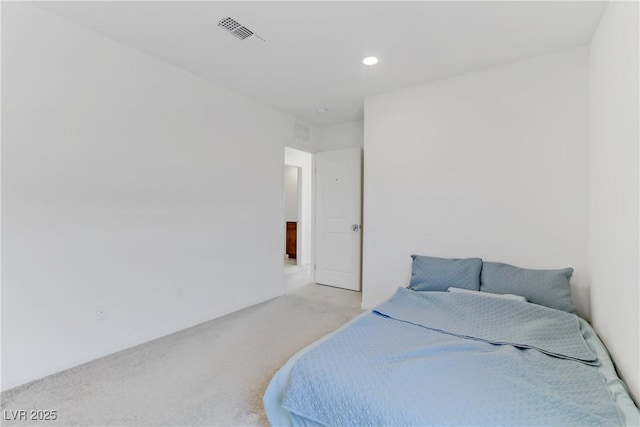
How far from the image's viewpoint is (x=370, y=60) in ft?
8.67

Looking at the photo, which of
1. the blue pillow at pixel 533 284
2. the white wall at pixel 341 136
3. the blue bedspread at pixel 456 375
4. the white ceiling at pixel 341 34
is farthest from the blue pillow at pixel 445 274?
the white wall at pixel 341 136

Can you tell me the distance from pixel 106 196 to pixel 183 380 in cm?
153

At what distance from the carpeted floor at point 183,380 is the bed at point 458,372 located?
0.51m

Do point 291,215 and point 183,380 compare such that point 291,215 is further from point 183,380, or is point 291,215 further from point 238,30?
point 183,380

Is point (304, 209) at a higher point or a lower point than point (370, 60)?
lower

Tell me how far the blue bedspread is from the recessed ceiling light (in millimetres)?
2174

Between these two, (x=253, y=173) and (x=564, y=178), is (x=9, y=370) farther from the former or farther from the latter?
(x=564, y=178)

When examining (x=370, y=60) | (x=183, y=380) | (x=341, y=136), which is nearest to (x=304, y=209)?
(x=341, y=136)

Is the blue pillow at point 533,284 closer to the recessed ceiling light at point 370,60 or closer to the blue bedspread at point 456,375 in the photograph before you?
the blue bedspread at point 456,375

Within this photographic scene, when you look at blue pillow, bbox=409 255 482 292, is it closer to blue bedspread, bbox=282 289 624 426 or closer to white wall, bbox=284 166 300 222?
blue bedspread, bbox=282 289 624 426

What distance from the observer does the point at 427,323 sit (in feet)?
6.25

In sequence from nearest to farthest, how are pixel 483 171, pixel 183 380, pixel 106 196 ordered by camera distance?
pixel 183 380 < pixel 106 196 < pixel 483 171

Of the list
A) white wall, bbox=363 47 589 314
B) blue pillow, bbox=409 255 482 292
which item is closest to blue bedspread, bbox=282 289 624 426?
blue pillow, bbox=409 255 482 292

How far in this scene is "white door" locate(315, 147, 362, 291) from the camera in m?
4.23
